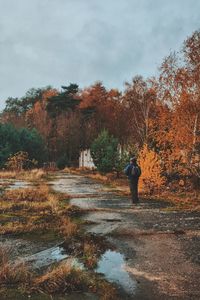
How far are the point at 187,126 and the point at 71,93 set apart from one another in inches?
1824

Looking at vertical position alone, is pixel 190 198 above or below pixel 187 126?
below

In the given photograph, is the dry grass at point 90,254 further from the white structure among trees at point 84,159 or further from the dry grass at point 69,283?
the white structure among trees at point 84,159

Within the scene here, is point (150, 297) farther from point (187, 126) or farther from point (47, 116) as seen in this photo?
point (47, 116)

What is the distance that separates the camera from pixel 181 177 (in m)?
21.8

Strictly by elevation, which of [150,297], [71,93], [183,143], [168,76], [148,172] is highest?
[71,93]

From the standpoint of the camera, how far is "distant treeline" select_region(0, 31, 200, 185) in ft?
71.2

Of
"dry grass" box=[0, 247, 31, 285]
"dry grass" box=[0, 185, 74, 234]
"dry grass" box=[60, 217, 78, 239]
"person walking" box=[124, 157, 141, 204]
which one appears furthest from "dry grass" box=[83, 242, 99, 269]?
"person walking" box=[124, 157, 141, 204]

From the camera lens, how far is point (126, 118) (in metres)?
56.3

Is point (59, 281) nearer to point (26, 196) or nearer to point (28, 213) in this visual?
point (28, 213)

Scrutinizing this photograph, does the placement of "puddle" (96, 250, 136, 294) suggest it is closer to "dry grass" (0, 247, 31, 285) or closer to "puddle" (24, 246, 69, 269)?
"puddle" (24, 246, 69, 269)

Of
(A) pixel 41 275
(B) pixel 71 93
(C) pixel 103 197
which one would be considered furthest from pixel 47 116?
(A) pixel 41 275

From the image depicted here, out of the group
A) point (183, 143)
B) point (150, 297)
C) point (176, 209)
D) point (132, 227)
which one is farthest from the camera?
point (183, 143)

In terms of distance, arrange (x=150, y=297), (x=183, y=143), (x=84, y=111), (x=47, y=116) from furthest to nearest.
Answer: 1. (x=47, y=116)
2. (x=84, y=111)
3. (x=183, y=143)
4. (x=150, y=297)

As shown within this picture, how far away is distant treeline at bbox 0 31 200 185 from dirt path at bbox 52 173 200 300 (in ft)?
24.4
